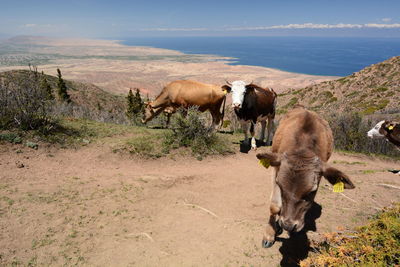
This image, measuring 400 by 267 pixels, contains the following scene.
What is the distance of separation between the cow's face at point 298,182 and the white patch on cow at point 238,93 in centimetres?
545

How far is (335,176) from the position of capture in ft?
11.4

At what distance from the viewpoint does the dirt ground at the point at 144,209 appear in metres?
4.30

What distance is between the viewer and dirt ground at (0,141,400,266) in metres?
4.30

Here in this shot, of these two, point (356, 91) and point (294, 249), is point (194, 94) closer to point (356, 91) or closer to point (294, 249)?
point (294, 249)

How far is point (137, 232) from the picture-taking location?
491 centimetres

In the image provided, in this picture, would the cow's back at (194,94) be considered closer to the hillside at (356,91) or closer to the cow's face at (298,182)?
the cow's face at (298,182)

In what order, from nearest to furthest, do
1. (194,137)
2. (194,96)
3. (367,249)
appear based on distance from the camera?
(367,249) < (194,137) < (194,96)

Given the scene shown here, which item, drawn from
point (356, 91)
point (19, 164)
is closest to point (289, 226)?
point (19, 164)

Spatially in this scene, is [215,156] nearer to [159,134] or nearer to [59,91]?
[159,134]

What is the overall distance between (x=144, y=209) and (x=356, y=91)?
3856cm

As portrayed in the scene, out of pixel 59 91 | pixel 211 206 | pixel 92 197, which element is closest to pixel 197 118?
pixel 211 206

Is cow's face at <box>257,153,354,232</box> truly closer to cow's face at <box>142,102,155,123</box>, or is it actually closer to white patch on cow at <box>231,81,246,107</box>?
white patch on cow at <box>231,81,246,107</box>

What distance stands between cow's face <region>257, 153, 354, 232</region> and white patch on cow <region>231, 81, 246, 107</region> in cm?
545

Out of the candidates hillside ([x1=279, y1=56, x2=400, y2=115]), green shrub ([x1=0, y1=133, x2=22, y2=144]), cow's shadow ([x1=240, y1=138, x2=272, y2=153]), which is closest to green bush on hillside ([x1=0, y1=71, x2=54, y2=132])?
green shrub ([x1=0, y1=133, x2=22, y2=144])
